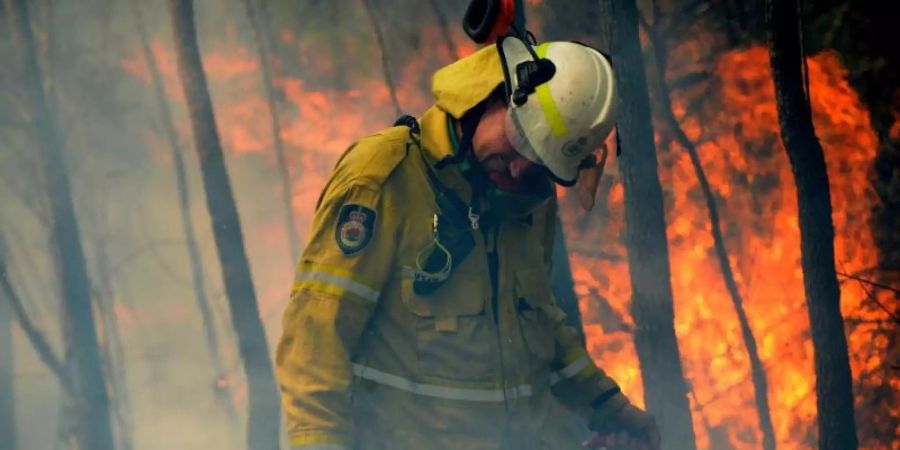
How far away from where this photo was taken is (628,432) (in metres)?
2.85

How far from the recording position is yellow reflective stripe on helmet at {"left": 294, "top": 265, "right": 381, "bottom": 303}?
7.28 ft

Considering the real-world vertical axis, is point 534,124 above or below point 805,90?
below

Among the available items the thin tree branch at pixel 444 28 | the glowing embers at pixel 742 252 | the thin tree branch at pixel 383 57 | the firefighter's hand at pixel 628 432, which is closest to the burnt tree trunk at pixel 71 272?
the thin tree branch at pixel 383 57

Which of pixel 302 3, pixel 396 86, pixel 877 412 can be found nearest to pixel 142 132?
pixel 302 3

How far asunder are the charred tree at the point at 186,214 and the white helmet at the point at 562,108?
5938 millimetres

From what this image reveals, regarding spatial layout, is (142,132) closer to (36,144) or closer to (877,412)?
(36,144)

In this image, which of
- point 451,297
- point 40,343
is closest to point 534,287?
point 451,297

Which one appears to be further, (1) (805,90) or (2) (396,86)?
(2) (396,86)

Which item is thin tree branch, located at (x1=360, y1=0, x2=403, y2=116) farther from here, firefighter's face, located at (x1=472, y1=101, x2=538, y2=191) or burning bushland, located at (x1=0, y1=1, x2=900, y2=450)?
firefighter's face, located at (x1=472, y1=101, x2=538, y2=191)

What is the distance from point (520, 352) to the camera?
8.35 ft

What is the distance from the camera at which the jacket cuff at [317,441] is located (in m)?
2.14

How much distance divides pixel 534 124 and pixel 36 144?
722 centimetres

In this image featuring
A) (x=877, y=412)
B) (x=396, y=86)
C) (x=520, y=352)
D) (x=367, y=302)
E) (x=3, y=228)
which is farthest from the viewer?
(x=3, y=228)

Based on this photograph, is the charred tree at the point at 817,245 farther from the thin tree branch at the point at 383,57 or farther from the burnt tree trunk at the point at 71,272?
the burnt tree trunk at the point at 71,272
